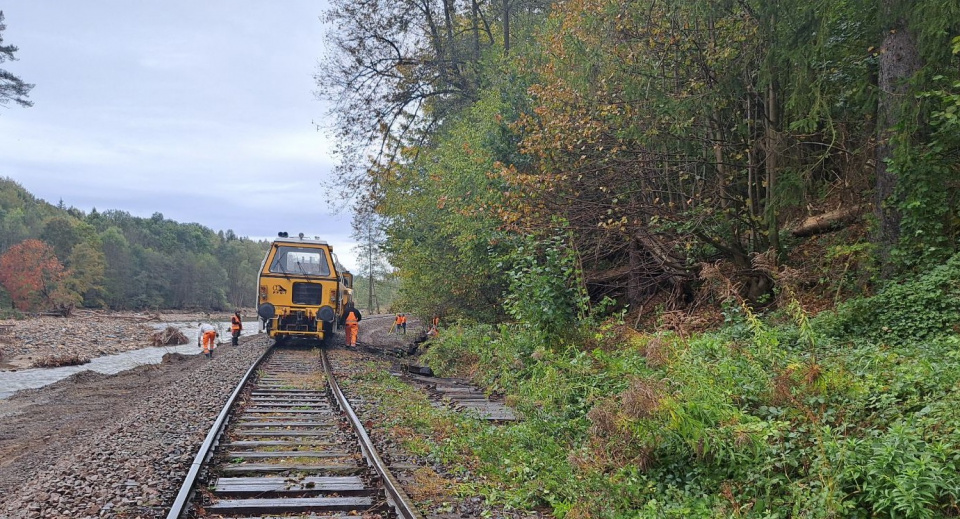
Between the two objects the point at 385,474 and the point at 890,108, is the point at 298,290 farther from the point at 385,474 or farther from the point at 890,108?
the point at 890,108

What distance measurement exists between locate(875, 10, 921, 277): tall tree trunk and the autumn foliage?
2957 inches

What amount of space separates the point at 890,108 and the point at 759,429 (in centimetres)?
585

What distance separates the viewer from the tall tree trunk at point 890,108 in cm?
858

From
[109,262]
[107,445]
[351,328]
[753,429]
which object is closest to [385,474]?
[753,429]

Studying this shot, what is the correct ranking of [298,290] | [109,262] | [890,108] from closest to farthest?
[890,108] < [298,290] < [109,262]

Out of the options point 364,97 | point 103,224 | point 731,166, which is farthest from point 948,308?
point 103,224

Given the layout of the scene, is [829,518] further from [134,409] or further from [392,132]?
[392,132]

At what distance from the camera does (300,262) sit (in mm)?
19000

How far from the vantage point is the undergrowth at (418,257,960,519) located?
14.2ft

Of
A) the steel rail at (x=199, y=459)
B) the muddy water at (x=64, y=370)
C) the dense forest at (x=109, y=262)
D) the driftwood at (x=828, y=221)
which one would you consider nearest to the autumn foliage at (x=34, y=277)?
the dense forest at (x=109, y=262)

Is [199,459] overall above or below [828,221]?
below

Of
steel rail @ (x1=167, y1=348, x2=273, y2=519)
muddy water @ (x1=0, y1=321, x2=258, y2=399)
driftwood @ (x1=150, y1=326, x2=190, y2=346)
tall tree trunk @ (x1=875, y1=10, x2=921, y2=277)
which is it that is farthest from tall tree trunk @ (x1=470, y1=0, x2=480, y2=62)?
driftwood @ (x1=150, y1=326, x2=190, y2=346)

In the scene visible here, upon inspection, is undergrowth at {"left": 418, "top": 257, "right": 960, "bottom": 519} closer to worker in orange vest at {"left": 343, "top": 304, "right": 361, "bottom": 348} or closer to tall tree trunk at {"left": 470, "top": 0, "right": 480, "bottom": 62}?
worker in orange vest at {"left": 343, "top": 304, "right": 361, "bottom": 348}

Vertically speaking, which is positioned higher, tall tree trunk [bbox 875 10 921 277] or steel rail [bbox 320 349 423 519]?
tall tree trunk [bbox 875 10 921 277]
